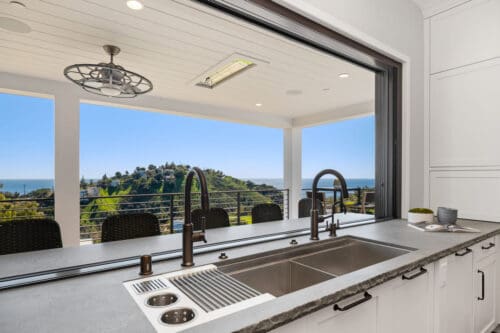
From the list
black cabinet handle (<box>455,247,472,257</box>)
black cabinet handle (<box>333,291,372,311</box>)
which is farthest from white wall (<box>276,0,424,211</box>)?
black cabinet handle (<box>333,291,372,311</box>)

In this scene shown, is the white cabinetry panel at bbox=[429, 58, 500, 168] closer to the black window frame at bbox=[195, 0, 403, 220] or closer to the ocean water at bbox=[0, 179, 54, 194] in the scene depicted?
the black window frame at bbox=[195, 0, 403, 220]

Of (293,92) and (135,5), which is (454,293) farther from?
(293,92)

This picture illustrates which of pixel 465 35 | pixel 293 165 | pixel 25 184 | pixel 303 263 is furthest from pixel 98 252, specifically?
pixel 293 165

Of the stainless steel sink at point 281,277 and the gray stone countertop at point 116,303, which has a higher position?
the gray stone countertop at point 116,303

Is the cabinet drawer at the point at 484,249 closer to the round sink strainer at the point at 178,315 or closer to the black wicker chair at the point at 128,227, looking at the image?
the round sink strainer at the point at 178,315

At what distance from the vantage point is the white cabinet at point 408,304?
1.05m

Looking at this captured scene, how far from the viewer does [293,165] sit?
6.12m

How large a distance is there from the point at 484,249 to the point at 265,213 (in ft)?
5.10

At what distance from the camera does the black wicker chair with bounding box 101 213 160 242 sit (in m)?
1.65

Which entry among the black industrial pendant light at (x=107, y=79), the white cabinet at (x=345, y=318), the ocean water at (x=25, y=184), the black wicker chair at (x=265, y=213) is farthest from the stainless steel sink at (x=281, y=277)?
the ocean water at (x=25, y=184)

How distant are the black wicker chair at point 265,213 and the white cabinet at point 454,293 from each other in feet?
4.43

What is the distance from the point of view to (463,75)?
213 centimetres

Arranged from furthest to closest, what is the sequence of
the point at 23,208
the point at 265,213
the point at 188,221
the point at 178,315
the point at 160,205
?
1. the point at 160,205
2. the point at 23,208
3. the point at 265,213
4. the point at 188,221
5. the point at 178,315

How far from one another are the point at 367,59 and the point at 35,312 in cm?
222
